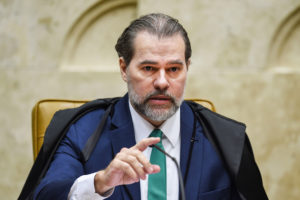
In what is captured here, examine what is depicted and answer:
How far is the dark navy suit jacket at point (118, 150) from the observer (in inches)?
53.7

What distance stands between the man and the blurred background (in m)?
1.03

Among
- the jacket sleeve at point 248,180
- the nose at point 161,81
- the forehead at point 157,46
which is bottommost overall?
the jacket sleeve at point 248,180

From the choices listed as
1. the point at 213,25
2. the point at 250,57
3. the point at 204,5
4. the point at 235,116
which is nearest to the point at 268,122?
the point at 235,116

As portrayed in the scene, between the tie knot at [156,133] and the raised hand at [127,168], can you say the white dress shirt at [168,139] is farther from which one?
the raised hand at [127,168]

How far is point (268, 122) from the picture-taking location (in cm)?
251

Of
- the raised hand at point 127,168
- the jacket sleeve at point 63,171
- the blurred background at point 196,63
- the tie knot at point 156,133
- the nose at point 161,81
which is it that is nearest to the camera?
the raised hand at point 127,168

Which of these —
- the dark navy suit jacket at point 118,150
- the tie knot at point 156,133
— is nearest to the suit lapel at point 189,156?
the dark navy suit jacket at point 118,150

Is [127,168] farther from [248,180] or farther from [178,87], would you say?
[248,180]

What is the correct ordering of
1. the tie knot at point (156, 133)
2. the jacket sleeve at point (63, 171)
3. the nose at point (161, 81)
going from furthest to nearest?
the tie knot at point (156, 133) < the nose at point (161, 81) < the jacket sleeve at point (63, 171)

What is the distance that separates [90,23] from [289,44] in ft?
4.82

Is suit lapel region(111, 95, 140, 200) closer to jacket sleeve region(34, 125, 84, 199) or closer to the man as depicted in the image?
the man

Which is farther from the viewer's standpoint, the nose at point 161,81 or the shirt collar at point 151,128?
the shirt collar at point 151,128

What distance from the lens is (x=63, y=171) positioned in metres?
1.32

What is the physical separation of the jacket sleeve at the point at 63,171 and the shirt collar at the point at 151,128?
0.25 metres
